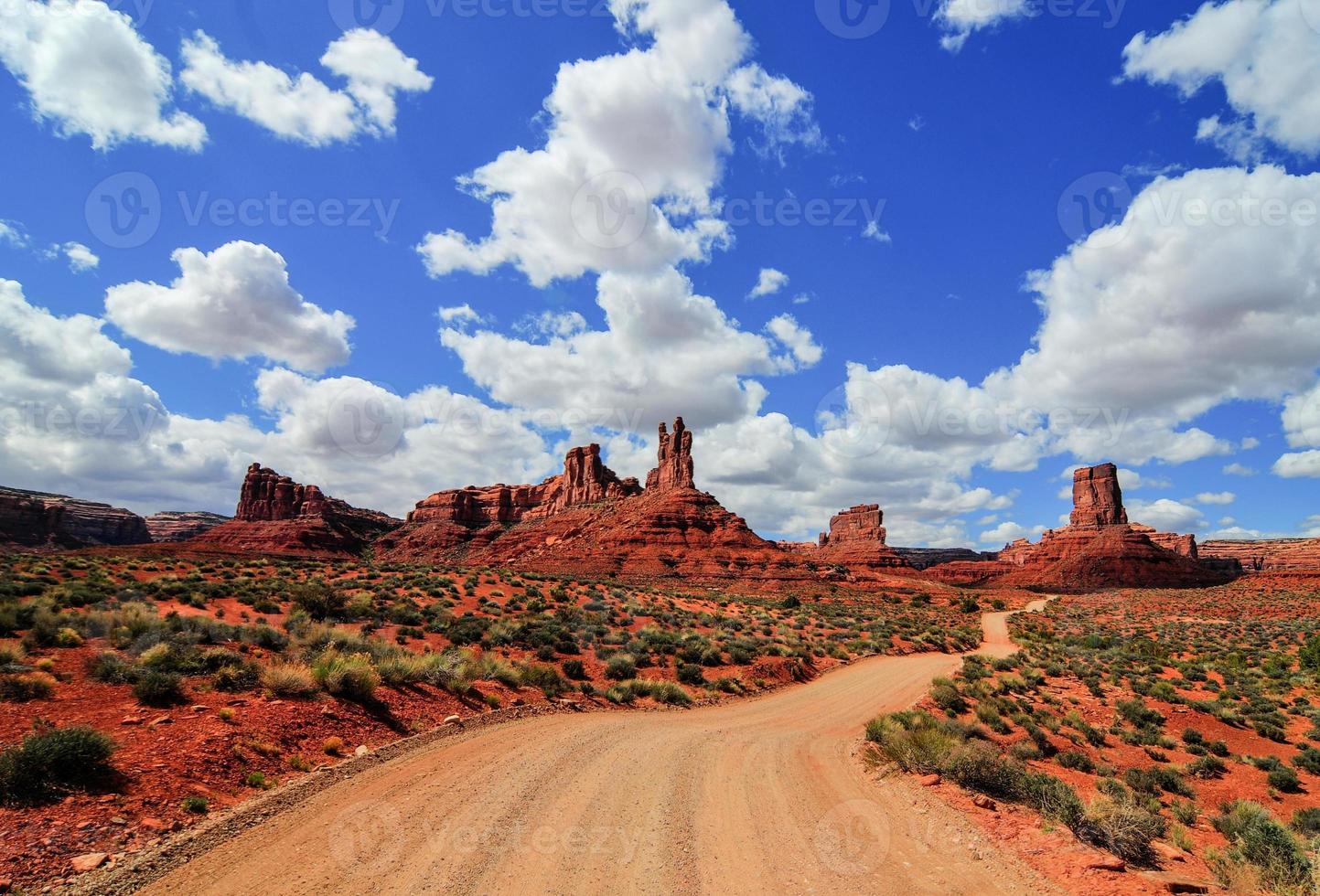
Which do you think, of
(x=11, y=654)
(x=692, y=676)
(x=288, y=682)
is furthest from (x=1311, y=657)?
(x=11, y=654)

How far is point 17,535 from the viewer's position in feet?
344

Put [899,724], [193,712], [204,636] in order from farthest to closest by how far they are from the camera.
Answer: [204,636] < [899,724] < [193,712]

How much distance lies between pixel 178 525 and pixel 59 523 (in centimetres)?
7439

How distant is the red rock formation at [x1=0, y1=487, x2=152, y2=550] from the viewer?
346 ft

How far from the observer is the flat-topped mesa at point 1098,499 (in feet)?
404

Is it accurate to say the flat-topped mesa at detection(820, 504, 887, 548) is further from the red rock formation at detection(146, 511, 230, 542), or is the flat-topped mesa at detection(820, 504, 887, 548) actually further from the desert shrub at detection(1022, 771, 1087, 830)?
the red rock formation at detection(146, 511, 230, 542)

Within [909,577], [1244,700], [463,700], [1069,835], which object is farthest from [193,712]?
[909,577]

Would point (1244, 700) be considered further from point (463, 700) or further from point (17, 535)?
point (17, 535)

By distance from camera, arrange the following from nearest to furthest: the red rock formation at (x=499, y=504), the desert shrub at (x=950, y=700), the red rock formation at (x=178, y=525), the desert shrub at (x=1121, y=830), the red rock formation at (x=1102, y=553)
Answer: the desert shrub at (x=1121, y=830), the desert shrub at (x=950, y=700), the red rock formation at (x=1102, y=553), the red rock formation at (x=499, y=504), the red rock formation at (x=178, y=525)

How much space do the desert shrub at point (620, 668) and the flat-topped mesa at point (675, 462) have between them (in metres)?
97.2

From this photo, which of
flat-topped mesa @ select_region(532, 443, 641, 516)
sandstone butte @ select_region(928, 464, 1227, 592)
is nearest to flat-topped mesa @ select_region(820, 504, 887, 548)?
sandstone butte @ select_region(928, 464, 1227, 592)

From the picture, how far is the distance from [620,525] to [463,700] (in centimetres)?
8498

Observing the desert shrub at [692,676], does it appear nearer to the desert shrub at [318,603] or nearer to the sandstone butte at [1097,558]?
the desert shrub at [318,603]

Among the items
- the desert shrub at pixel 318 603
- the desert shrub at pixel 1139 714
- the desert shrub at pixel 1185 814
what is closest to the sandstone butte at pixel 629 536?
the desert shrub at pixel 318 603
